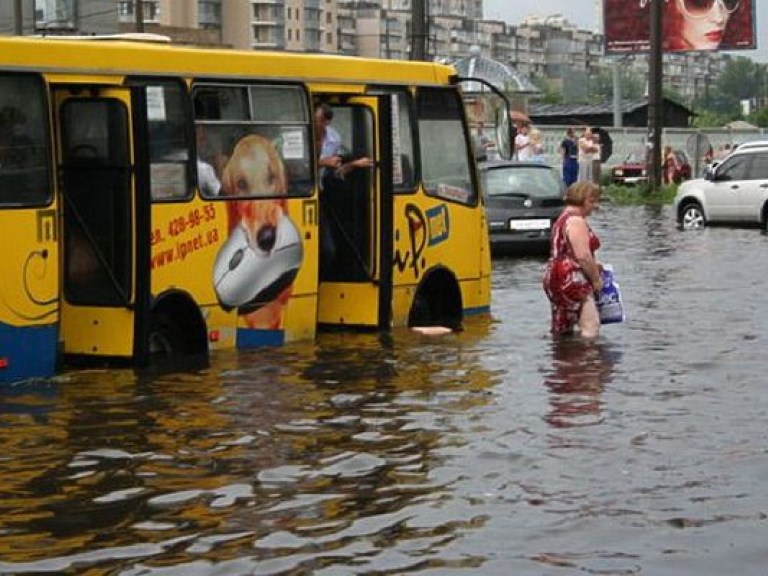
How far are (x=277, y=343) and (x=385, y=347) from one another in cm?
101

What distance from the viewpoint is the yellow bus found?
1475 cm

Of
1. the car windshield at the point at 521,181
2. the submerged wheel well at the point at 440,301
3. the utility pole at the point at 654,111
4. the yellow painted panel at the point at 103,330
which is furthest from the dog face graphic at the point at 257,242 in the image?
the utility pole at the point at 654,111

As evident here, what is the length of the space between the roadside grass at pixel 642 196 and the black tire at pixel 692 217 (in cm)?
1263

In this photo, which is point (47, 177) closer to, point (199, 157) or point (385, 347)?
point (199, 157)

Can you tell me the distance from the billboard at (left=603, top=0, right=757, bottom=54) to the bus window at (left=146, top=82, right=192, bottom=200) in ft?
219

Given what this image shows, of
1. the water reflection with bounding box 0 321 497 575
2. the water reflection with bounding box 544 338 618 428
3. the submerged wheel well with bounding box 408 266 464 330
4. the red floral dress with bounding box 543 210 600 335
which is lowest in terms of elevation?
the water reflection with bounding box 544 338 618 428

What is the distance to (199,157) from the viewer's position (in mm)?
16469

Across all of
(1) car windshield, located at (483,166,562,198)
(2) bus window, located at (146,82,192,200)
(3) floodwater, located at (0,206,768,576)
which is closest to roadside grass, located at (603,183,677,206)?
(1) car windshield, located at (483,166,562,198)

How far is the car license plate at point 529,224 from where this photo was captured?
31.6 meters

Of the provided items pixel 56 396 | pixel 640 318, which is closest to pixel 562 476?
pixel 56 396

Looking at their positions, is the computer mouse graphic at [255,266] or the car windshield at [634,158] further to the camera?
the car windshield at [634,158]

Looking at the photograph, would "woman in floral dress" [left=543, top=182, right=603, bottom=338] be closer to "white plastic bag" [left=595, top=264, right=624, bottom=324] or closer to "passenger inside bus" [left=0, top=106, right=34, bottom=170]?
"white plastic bag" [left=595, top=264, right=624, bottom=324]

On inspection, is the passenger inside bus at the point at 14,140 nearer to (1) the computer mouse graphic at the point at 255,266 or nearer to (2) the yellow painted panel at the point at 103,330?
(2) the yellow painted panel at the point at 103,330

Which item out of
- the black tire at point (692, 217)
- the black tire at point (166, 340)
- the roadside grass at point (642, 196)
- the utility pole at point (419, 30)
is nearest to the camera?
the black tire at point (166, 340)
